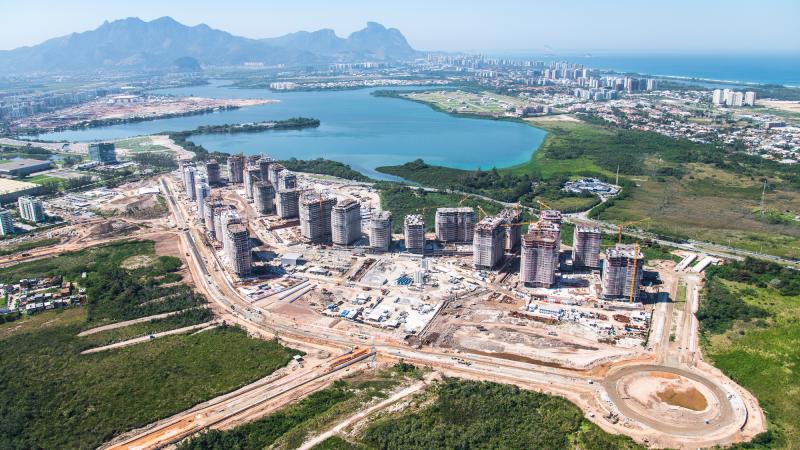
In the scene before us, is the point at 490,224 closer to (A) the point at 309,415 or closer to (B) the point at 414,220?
(B) the point at 414,220

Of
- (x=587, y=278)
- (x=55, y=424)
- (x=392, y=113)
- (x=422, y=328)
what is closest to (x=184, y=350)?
(x=55, y=424)

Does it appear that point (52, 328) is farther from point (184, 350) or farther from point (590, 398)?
point (590, 398)

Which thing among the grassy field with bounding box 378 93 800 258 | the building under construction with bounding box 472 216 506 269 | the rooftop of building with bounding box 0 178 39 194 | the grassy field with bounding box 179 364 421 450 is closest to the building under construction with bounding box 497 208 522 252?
the building under construction with bounding box 472 216 506 269

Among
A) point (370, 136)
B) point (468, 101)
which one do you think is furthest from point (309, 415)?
point (468, 101)

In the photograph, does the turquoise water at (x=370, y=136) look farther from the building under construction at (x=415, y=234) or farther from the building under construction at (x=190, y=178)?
the building under construction at (x=415, y=234)

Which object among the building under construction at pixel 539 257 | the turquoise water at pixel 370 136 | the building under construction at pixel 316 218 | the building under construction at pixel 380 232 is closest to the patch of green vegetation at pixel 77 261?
the building under construction at pixel 316 218

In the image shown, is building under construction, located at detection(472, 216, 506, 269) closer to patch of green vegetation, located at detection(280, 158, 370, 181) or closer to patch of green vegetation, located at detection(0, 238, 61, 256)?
patch of green vegetation, located at detection(280, 158, 370, 181)
